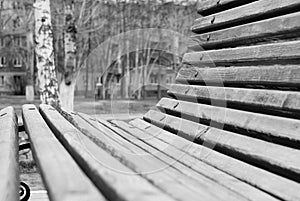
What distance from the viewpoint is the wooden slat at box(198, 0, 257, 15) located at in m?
2.11

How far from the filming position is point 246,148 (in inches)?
59.0

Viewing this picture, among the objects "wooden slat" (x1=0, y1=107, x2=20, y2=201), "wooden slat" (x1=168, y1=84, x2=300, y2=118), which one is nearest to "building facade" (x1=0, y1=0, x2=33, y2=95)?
"wooden slat" (x1=168, y1=84, x2=300, y2=118)

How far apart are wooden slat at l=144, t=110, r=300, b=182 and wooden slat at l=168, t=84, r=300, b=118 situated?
5.4 inches

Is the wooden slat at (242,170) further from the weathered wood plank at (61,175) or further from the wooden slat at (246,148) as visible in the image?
the weathered wood plank at (61,175)

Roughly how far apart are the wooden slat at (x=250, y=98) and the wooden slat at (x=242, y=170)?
0.24 meters

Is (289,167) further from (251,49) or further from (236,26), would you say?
(236,26)

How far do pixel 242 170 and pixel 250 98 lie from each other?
1.19ft

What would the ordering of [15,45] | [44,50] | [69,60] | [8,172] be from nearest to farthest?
[8,172]
[44,50]
[69,60]
[15,45]

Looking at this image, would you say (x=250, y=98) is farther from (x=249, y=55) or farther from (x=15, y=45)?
(x=15, y=45)

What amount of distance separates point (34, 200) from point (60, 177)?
2.46 m

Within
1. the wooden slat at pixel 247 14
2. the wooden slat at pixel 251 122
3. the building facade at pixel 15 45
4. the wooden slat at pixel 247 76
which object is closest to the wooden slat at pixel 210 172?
the wooden slat at pixel 251 122

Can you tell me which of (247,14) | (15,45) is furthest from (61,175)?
(15,45)

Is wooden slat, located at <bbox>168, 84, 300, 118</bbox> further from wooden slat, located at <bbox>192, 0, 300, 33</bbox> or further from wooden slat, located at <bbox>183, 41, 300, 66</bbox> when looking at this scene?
wooden slat, located at <bbox>192, 0, 300, 33</bbox>

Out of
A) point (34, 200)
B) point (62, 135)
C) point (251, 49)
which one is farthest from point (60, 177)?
point (34, 200)
